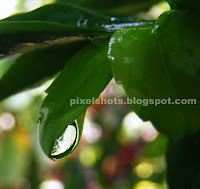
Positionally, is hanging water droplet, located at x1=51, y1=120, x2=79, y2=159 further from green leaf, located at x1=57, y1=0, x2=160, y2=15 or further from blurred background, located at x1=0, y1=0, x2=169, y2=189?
blurred background, located at x1=0, y1=0, x2=169, y2=189

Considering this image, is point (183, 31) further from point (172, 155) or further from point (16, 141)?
point (16, 141)

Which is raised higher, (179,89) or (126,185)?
(179,89)

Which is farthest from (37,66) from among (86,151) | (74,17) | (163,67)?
(86,151)

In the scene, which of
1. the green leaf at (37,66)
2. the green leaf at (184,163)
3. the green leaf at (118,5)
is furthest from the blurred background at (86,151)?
the green leaf at (37,66)

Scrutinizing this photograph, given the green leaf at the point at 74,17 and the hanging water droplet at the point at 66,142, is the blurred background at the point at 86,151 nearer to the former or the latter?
the green leaf at the point at 74,17

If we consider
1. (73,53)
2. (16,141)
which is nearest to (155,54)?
(73,53)
